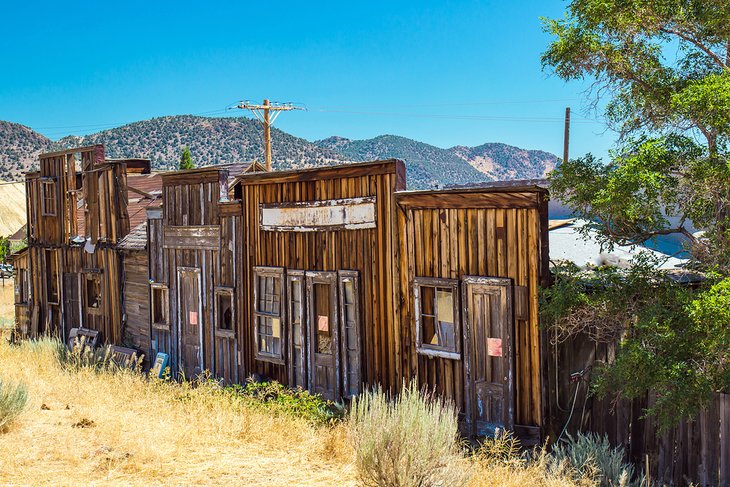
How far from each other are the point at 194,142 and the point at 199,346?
215 feet

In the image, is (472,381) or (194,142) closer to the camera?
(472,381)

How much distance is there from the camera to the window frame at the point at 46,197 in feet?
60.4

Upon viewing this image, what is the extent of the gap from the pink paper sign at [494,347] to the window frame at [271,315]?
163 inches

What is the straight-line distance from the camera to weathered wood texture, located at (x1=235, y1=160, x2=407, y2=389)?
423 inches

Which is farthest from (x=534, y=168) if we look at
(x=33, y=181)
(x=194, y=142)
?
(x=33, y=181)

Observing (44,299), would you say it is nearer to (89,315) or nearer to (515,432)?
(89,315)

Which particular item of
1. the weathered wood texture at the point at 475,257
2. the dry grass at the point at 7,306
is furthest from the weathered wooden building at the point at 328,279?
the dry grass at the point at 7,306

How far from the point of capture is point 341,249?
1148cm

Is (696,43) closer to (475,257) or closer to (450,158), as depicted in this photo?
(475,257)

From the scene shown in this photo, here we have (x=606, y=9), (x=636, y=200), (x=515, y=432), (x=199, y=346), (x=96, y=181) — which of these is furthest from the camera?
(x=96, y=181)

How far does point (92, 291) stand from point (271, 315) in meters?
7.17

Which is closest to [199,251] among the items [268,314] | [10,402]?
[268,314]

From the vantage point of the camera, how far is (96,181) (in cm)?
1714

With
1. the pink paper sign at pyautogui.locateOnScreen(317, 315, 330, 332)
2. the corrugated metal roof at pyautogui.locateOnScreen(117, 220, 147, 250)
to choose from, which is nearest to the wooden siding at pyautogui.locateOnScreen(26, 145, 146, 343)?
the corrugated metal roof at pyautogui.locateOnScreen(117, 220, 147, 250)
